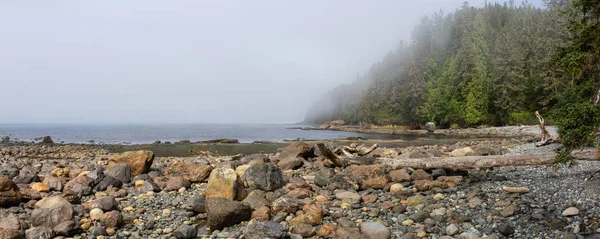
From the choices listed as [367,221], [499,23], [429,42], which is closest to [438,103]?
[429,42]

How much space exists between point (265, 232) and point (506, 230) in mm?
4668

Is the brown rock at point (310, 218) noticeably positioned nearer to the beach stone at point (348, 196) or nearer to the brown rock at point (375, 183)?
the beach stone at point (348, 196)

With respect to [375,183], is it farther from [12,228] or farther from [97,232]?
[12,228]

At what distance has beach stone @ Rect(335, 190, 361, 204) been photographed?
895 cm

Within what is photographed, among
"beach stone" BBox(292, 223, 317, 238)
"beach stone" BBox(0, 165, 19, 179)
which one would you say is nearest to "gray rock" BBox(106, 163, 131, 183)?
"beach stone" BBox(0, 165, 19, 179)

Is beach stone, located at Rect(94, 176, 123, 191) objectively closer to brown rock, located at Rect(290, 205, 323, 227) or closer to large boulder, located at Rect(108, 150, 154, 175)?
large boulder, located at Rect(108, 150, 154, 175)

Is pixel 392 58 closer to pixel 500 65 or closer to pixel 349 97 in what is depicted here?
pixel 349 97

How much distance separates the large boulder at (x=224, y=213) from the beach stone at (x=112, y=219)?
6.78ft

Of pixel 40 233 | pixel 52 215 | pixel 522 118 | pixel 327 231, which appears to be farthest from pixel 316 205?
pixel 522 118

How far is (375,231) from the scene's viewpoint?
670cm

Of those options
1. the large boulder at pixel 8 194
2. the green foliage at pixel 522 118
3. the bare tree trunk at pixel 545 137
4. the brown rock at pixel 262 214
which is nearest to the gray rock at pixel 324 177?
the brown rock at pixel 262 214

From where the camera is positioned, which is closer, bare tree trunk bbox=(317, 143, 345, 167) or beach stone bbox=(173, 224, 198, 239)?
beach stone bbox=(173, 224, 198, 239)

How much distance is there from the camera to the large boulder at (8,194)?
853cm

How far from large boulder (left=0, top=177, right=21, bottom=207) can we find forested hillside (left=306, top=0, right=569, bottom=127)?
49291 millimetres
